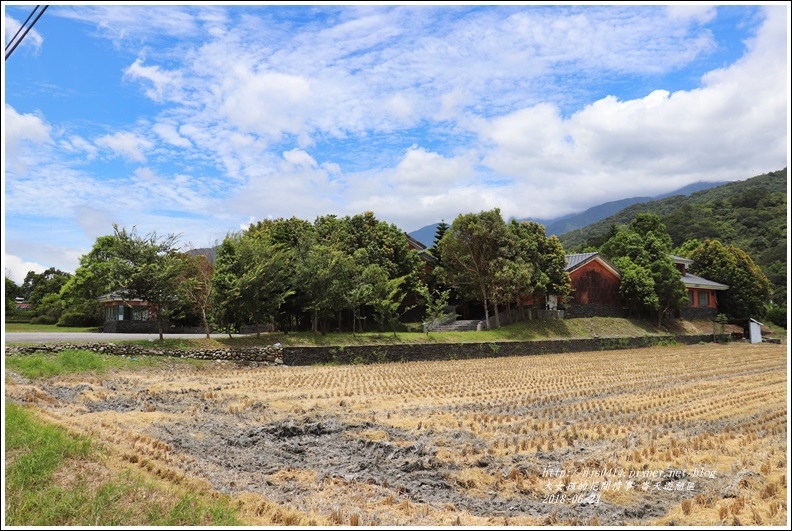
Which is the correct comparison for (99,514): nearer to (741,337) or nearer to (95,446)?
(95,446)

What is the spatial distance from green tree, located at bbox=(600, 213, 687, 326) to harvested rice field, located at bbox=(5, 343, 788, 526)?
2516 centimetres

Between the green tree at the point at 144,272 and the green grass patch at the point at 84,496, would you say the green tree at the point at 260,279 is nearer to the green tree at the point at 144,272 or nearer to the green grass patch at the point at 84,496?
the green tree at the point at 144,272

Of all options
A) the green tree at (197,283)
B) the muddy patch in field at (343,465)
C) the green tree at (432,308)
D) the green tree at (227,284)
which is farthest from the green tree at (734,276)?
the muddy patch in field at (343,465)

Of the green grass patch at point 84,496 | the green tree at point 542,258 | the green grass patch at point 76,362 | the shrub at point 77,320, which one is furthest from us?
the shrub at point 77,320

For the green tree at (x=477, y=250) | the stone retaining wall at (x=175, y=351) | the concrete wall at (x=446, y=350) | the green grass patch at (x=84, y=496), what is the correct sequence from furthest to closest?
the green tree at (x=477, y=250) → the concrete wall at (x=446, y=350) → the stone retaining wall at (x=175, y=351) → the green grass patch at (x=84, y=496)

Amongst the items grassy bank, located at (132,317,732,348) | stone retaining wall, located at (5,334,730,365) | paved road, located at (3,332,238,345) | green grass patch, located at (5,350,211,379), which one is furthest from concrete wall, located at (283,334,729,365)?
paved road, located at (3,332,238,345)

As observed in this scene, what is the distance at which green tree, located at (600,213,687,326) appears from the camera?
4000cm

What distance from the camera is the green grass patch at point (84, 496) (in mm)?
4727

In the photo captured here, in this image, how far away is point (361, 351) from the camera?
78.7 ft

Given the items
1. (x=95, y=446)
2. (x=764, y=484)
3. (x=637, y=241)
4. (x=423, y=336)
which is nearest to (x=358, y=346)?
(x=423, y=336)

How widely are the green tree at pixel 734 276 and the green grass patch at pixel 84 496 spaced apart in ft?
148

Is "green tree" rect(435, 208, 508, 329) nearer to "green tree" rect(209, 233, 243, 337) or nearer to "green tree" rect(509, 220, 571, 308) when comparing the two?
"green tree" rect(509, 220, 571, 308)

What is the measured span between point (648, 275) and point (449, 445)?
36.9m

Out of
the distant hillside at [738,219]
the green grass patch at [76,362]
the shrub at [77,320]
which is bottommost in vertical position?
the green grass patch at [76,362]
